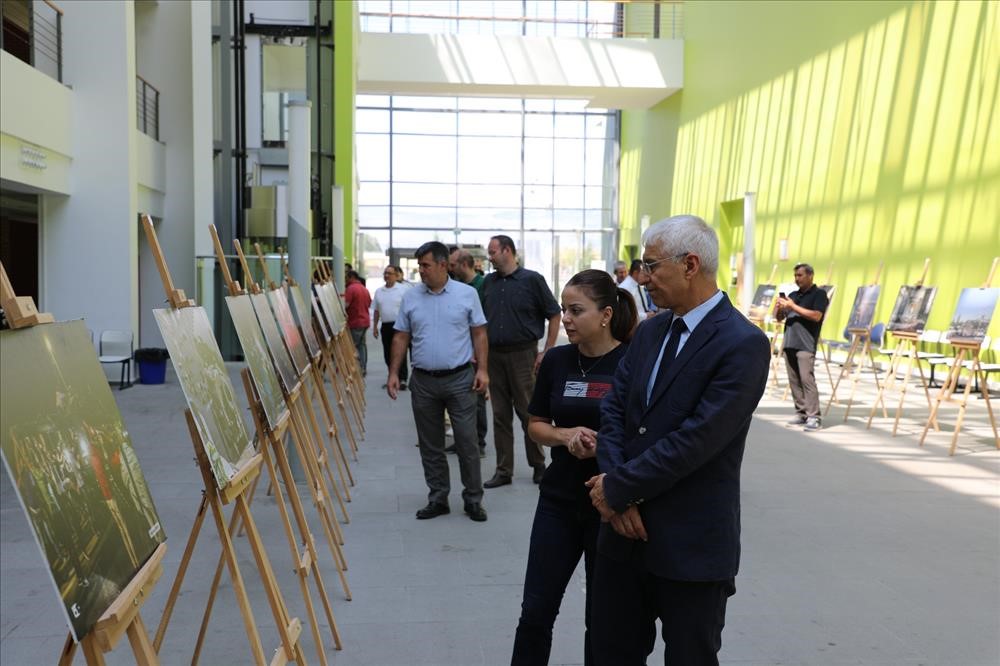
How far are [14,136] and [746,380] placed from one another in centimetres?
1018

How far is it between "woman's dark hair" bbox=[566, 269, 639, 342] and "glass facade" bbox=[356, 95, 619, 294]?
94.6 feet

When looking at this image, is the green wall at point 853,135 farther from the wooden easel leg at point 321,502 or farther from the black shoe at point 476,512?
the wooden easel leg at point 321,502

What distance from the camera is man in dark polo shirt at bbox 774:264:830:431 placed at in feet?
30.8

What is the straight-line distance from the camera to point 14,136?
34.1 ft

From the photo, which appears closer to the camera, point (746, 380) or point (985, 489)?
point (746, 380)

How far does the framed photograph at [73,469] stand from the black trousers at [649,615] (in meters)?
1.15

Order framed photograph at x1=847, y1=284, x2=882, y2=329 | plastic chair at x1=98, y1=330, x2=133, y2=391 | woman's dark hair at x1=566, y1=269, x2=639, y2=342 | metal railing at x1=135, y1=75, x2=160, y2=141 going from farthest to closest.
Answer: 1. metal railing at x1=135, y1=75, x2=160, y2=141
2. plastic chair at x1=98, y1=330, x2=133, y2=391
3. framed photograph at x1=847, y1=284, x2=882, y2=329
4. woman's dark hair at x1=566, y1=269, x2=639, y2=342

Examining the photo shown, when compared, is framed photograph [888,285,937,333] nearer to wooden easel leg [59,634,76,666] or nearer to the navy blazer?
the navy blazer

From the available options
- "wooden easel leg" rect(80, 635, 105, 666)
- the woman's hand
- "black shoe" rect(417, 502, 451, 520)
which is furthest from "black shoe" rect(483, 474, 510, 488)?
"wooden easel leg" rect(80, 635, 105, 666)

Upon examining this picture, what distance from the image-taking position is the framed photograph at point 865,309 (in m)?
12.0

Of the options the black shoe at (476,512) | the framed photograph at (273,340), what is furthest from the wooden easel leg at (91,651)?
the black shoe at (476,512)

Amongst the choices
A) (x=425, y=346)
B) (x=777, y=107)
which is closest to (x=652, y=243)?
(x=425, y=346)

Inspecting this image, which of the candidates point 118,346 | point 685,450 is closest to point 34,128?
point 118,346

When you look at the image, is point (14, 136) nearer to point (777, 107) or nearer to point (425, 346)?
point (425, 346)
